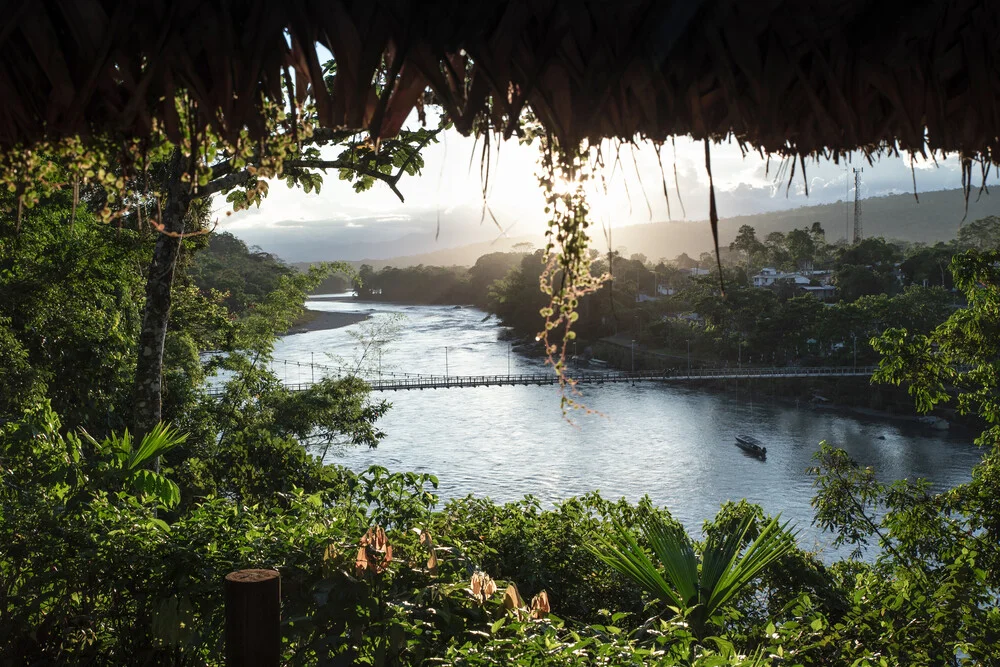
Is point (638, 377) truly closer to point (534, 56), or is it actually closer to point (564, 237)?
point (564, 237)

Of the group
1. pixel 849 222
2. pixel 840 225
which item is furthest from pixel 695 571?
pixel 849 222

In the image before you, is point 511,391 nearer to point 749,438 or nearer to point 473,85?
point 749,438

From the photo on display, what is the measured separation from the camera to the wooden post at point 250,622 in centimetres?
98

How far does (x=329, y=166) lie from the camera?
11.2 feet

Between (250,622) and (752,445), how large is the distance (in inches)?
838

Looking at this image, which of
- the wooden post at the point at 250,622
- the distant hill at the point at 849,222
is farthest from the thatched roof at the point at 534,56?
the distant hill at the point at 849,222

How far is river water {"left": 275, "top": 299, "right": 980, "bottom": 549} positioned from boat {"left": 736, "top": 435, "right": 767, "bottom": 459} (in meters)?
0.28

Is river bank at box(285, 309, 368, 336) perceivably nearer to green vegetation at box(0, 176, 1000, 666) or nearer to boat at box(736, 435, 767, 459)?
boat at box(736, 435, 767, 459)

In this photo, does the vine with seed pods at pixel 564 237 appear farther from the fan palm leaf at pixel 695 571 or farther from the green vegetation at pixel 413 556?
the fan palm leaf at pixel 695 571

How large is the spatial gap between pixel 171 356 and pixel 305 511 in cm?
772

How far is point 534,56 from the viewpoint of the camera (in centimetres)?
81

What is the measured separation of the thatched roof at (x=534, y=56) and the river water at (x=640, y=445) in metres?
14.1

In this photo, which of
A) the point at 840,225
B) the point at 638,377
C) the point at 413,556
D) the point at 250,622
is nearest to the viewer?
the point at 250,622

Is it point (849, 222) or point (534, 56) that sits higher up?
point (849, 222)
